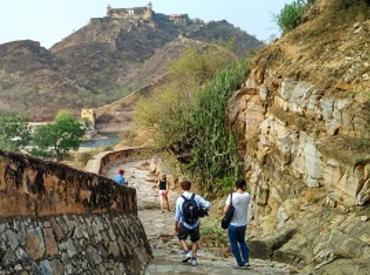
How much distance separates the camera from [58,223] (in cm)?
590

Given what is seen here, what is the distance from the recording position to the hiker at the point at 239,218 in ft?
27.7

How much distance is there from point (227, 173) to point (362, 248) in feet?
34.7

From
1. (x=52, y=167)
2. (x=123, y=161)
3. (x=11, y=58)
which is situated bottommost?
(x=123, y=161)

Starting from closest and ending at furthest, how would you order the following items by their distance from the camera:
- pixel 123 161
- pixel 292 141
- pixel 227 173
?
pixel 292 141 < pixel 227 173 < pixel 123 161

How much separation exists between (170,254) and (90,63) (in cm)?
12676

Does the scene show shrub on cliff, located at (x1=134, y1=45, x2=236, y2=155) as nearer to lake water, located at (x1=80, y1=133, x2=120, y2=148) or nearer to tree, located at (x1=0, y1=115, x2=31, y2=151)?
tree, located at (x1=0, y1=115, x2=31, y2=151)

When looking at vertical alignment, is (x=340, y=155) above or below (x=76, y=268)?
above

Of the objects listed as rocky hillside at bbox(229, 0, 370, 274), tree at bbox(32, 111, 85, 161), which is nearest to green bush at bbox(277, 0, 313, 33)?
rocky hillside at bbox(229, 0, 370, 274)

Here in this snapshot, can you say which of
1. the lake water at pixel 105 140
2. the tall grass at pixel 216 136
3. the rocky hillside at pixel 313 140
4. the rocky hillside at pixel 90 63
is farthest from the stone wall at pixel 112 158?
the rocky hillside at pixel 90 63

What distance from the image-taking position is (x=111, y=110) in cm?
9788

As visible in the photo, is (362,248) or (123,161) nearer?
(362,248)

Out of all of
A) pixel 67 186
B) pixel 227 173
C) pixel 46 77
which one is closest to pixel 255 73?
pixel 227 173

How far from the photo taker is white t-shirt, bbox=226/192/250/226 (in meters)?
8.44

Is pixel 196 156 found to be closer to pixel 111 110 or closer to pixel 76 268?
pixel 76 268
